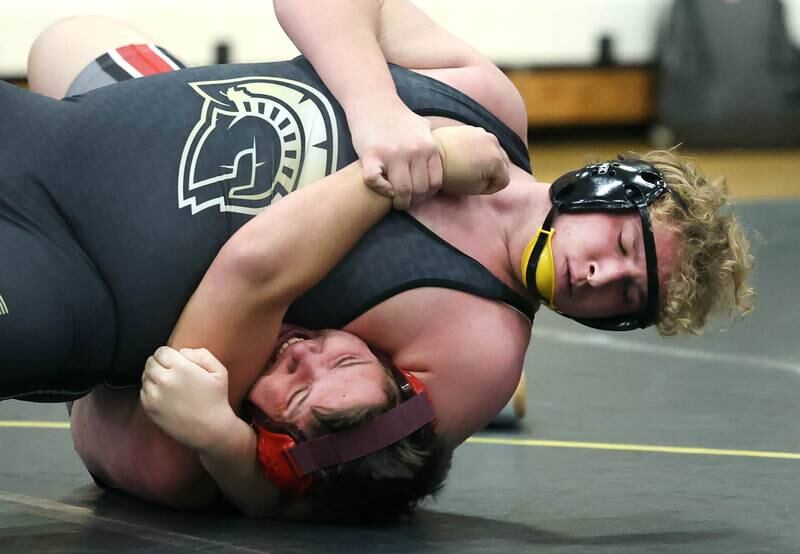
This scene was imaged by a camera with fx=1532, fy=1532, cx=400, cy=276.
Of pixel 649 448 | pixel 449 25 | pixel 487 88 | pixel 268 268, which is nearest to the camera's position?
pixel 268 268

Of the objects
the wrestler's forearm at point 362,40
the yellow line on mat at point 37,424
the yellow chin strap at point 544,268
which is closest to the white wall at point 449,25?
the yellow line on mat at point 37,424

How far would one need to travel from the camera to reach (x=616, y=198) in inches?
98.7

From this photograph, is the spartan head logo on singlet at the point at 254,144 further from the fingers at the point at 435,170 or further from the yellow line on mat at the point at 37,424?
the yellow line on mat at the point at 37,424

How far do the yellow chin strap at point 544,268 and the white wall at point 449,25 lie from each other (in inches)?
220

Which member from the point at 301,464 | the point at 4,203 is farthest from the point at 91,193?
the point at 301,464

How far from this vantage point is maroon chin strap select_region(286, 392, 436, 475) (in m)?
2.35

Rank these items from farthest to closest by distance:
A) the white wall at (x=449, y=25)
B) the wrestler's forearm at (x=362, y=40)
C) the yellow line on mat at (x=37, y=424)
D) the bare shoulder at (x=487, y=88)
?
the white wall at (x=449, y=25) → the yellow line on mat at (x=37, y=424) → the bare shoulder at (x=487, y=88) → the wrestler's forearm at (x=362, y=40)

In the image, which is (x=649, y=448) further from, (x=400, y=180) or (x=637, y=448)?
(x=400, y=180)

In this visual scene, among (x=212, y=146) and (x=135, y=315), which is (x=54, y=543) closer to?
(x=135, y=315)

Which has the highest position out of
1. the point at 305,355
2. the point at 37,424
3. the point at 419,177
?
the point at 419,177

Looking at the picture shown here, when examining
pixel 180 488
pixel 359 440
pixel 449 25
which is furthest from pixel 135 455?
pixel 449 25

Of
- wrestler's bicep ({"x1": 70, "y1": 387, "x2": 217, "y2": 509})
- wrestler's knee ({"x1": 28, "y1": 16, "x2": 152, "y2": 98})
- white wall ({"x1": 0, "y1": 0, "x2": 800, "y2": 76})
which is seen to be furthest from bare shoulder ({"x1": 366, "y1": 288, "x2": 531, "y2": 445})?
white wall ({"x1": 0, "y1": 0, "x2": 800, "y2": 76})

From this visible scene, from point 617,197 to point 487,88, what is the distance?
32cm

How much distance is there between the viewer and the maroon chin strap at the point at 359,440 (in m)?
2.35
